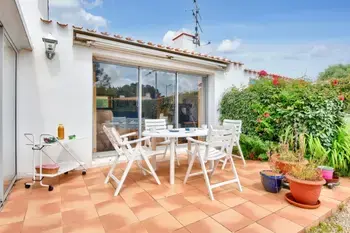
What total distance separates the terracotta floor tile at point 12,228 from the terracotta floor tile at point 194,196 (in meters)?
1.83

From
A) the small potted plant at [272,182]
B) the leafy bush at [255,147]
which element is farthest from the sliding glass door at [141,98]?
the small potted plant at [272,182]

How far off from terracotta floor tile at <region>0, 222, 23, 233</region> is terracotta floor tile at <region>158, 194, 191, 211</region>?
4.82ft

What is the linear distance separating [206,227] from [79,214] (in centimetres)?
143

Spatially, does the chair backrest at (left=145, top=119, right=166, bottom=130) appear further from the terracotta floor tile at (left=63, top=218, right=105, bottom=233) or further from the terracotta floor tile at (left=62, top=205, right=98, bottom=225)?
the terracotta floor tile at (left=63, top=218, right=105, bottom=233)

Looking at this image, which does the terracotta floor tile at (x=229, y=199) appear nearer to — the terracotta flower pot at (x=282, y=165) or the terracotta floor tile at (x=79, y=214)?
the terracotta flower pot at (x=282, y=165)

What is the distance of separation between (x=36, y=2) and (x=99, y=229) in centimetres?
383

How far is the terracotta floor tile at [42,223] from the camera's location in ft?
6.25

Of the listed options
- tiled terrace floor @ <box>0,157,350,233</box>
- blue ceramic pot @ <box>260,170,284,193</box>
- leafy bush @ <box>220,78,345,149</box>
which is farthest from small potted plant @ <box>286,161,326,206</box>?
leafy bush @ <box>220,78,345,149</box>

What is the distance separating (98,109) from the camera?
14.0ft

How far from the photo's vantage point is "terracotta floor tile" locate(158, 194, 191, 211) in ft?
7.66

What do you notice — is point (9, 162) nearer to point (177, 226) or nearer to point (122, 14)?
point (177, 226)

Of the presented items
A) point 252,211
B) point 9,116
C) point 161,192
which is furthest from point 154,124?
point 252,211

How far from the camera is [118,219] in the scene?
6.78ft

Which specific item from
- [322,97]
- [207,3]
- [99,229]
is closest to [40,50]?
[99,229]
